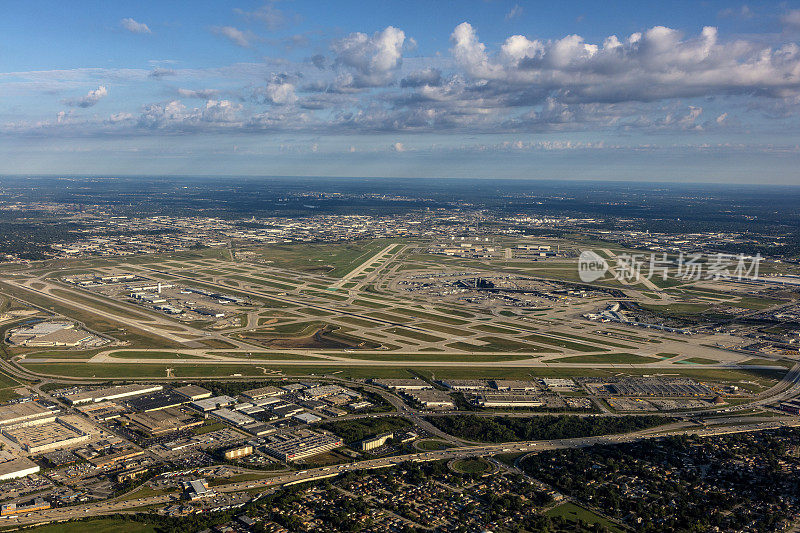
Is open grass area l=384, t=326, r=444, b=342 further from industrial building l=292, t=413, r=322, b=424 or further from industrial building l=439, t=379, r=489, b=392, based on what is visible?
industrial building l=292, t=413, r=322, b=424

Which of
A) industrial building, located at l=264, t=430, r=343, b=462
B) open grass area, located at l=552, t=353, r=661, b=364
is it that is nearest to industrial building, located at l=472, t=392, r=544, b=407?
open grass area, located at l=552, t=353, r=661, b=364

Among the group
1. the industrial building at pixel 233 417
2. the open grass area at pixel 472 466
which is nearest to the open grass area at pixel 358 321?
the industrial building at pixel 233 417

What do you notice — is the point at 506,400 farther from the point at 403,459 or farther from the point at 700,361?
the point at 700,361

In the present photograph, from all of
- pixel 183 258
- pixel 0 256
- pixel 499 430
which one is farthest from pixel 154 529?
pixel 0 256

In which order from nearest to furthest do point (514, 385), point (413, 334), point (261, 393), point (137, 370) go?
point (261, 393) < point (514, 385) < point (137, 370) < point (413, 334)

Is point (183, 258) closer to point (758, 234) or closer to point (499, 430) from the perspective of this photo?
point (499, 430)

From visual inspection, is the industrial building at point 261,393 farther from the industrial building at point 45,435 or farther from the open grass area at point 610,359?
the open grass area at point 610,359

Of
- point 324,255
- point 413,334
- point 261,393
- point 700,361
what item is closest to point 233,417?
point 261,393
